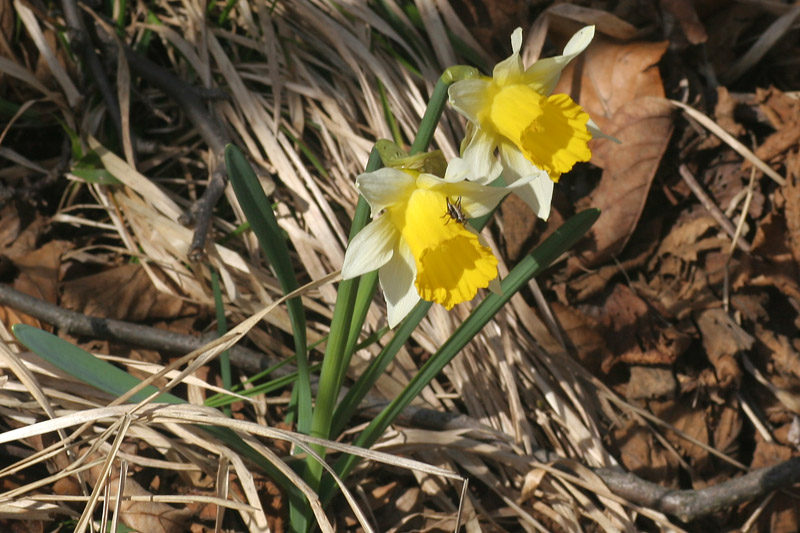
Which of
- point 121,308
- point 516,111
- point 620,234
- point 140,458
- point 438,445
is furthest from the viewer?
point 620,234

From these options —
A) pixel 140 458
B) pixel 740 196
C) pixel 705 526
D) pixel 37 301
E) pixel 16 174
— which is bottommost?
pixel 705 526

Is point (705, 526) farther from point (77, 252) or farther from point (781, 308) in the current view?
point (77, 252)

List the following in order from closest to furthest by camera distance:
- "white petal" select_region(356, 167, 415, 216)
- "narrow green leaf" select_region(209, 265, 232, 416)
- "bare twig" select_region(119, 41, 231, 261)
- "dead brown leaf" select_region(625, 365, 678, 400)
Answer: "white petal" select_region(356, 167, 415, 216) → "narrow green leaf" select_region(209, 265, 232, 416) → "bare twig" select_region(119, 41, 231, 261) → "dead brown leaf" select_region(625, 365, 678, 400)

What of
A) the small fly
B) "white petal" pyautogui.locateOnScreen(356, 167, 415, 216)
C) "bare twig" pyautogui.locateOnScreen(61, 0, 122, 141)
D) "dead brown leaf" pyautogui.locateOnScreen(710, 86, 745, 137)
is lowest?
"dead brown leaf" pyautogui.locateOnScreen(710, 86, 745, 137)

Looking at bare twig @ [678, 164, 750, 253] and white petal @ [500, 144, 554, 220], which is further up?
white petal @ [500, 144, 554, 220]

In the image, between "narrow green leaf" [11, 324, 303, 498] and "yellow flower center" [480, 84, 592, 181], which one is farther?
"narrow green leaf" [11, 324, 303, 498]

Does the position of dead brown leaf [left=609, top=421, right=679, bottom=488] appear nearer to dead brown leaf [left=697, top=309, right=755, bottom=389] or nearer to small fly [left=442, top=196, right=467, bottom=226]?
dead brown leaf [left=697, top=309, right=755, bottom=389]

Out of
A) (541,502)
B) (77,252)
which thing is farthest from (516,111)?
(77,252)

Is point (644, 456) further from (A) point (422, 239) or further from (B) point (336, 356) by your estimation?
(A) point (422, 239)

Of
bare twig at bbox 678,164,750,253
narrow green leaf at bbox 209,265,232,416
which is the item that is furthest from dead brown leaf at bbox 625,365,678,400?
narrow green leaf at bbox 209,265,232,416
